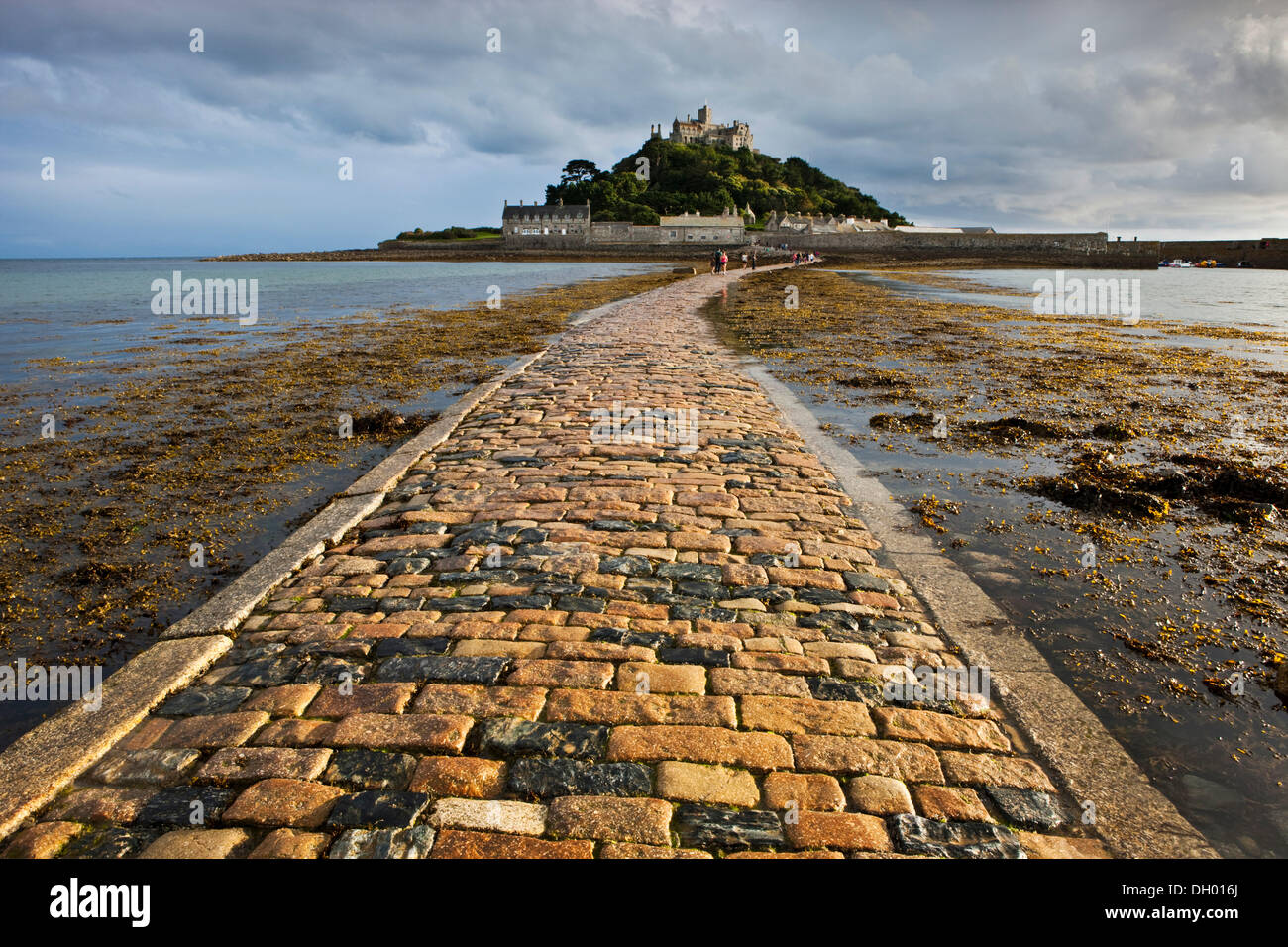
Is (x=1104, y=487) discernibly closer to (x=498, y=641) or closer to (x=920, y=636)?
(x=920, y=636)

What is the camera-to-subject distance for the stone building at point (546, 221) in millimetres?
107625

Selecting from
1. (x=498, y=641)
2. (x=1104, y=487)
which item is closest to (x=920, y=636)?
(x=498, y=641)

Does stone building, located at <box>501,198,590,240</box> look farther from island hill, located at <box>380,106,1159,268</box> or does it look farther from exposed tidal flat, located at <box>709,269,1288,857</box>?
exposed tidal flat, located at <box>709,269,1288,857</box>

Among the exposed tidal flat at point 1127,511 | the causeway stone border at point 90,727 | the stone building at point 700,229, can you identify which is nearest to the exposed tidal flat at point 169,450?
the causeway stone border at point 90,727

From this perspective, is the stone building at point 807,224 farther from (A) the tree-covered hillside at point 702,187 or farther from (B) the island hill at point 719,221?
(A) the tree-covered hillside at point 702,187

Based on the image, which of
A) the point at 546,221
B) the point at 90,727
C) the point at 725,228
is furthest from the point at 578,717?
the point at 546,221

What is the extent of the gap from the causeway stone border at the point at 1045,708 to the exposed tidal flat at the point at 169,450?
4.44 m

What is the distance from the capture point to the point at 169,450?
7.70 metres

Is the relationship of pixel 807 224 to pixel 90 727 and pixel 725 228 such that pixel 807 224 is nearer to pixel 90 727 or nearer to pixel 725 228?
pixel 725 228

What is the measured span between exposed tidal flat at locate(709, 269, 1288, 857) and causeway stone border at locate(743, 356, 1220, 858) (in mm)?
125

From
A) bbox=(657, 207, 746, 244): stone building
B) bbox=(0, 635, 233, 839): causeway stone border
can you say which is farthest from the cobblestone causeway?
bbox=(657, 207, 746, 244): stone building

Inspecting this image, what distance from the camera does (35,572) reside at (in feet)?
15.5
